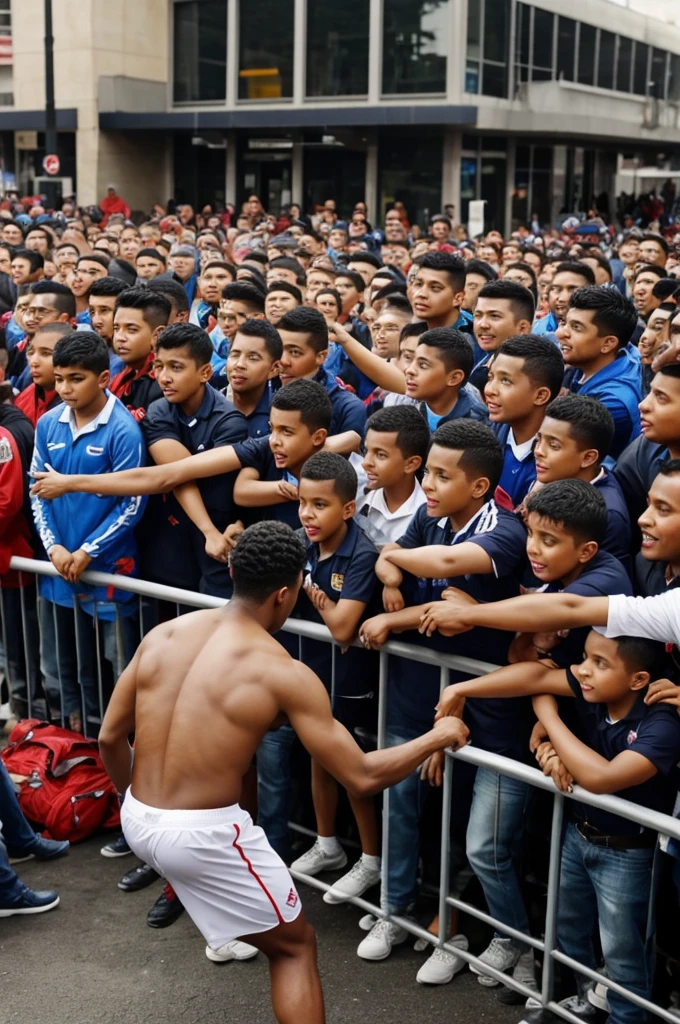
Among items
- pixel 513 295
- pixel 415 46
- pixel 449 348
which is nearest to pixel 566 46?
pixel 415 46

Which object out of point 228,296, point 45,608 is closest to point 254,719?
point 45,608

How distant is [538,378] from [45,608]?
2866 mm

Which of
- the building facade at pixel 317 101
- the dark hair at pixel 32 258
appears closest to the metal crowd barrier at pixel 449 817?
the dark hair at pixel 32 258

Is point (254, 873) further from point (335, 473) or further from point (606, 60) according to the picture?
point (606, 60)

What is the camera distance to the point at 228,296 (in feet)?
27.1

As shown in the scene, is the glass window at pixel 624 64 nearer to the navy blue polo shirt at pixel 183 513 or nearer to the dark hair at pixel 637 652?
the navy blue polo shirt at pixel 183 513

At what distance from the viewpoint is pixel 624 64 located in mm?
43375

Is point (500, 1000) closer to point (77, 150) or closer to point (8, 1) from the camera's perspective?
point (77, 150)

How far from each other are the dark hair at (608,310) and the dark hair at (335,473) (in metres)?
1.85

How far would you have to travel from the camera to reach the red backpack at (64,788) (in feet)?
18.9

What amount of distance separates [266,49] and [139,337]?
3167 centimetres

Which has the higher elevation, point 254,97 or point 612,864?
point 254,97

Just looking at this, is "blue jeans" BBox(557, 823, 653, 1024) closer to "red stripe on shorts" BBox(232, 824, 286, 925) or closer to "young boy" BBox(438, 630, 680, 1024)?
"young boy" BBox(438, 630, 680, 1024)

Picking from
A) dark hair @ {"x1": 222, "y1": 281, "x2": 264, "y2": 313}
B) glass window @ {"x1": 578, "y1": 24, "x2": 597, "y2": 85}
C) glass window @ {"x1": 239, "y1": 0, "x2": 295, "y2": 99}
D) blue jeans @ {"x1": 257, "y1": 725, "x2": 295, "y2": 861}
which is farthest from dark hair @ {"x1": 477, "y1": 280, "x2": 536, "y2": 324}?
glass window @ {"x1": 578, "y1": 24, "x2": 597, "y2": 85}
